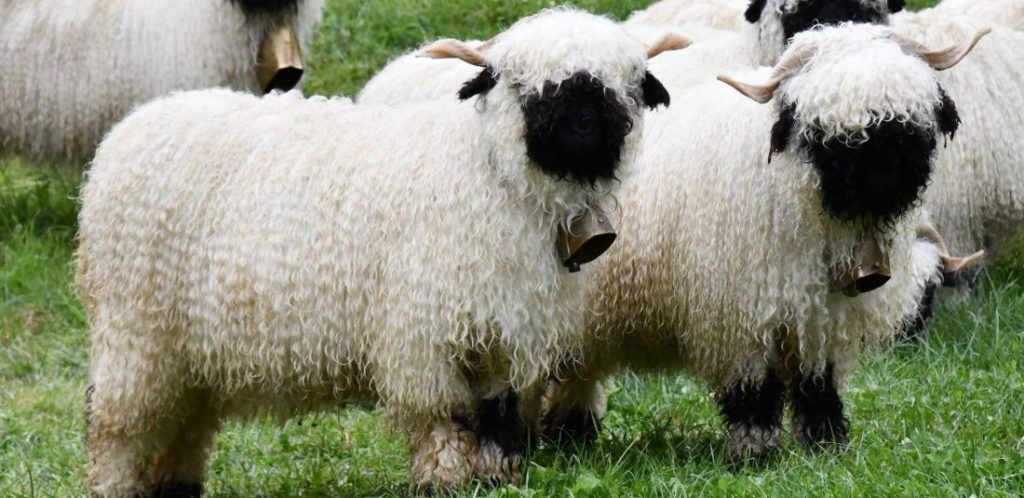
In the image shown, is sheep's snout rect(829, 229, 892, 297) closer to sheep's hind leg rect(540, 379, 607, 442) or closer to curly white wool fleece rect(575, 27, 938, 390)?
curly white wool fleece rect(575, 27, 938, 390)

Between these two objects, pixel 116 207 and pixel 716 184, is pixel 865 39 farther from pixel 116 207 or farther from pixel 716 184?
pixel 116 207

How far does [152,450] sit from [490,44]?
7.26 feet

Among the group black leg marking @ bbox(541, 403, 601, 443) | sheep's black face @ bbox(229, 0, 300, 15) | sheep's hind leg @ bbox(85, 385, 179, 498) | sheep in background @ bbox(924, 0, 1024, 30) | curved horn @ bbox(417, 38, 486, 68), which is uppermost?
curved horn @ bbox(417, 38, 486, 68)

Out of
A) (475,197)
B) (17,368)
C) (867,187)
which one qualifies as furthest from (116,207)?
(17,368)

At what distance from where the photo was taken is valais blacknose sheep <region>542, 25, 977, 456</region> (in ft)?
19.9

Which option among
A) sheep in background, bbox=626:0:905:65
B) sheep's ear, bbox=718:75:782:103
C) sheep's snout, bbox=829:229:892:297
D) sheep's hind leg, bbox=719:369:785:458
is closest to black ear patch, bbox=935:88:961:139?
sheep's snout, bbox=829:229:892:297

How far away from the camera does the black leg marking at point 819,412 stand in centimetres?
664

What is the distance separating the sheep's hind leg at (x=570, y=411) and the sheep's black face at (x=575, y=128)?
6.41ft

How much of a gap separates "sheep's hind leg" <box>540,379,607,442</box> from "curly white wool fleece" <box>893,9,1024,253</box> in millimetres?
2634

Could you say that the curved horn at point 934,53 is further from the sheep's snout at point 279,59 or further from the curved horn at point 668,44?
the sheep's snout at point 279,59

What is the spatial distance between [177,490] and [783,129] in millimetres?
2956

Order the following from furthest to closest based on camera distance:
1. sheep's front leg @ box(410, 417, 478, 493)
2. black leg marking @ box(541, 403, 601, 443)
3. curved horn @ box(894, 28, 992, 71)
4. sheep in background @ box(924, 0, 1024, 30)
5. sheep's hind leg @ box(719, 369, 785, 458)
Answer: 1. sheep in background @ box(924, 0, 1024, 30)
2. black leg marking @ box(541, 403, 601, 443)
3. sheep's hind leg @ box(719, 369, 785, 458)
4. curved horn @ box(894, 28, 992, 71)
5. sheep's front leg @ box(410, 417, 478, 493)

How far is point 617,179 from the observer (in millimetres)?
6043

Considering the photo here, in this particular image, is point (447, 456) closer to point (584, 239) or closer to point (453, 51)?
point (584, 239)
